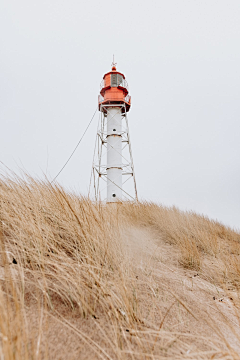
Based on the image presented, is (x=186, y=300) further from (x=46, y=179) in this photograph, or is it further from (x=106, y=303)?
(x=46, y=179)

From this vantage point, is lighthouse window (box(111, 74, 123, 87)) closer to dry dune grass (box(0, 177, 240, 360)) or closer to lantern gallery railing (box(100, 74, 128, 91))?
lantern gallery railing (box(100, 74, 128, 91))

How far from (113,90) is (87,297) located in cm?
956

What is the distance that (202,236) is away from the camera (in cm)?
308

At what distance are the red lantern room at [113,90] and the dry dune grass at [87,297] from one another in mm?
7859

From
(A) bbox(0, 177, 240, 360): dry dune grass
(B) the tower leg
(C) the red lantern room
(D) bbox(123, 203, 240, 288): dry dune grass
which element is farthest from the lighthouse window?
(A) bbox(0, 177, 240, 360): dry dune grass

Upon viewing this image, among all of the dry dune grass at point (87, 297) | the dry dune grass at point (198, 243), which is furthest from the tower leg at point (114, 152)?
the dry dune grass at point (87, 297)

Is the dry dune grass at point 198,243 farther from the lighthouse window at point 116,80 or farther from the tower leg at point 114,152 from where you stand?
the lighthouse window at point 116,80

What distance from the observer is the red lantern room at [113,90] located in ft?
30.9

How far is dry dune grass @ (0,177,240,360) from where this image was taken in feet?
2.18

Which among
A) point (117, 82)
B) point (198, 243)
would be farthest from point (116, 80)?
point (198, 243)

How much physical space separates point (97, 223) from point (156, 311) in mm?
730

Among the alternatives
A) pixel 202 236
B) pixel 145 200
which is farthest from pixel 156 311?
pixel 145 200

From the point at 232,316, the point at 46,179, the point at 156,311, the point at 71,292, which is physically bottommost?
the point at 232,316

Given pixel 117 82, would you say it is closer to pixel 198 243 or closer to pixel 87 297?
pixel 198 243
